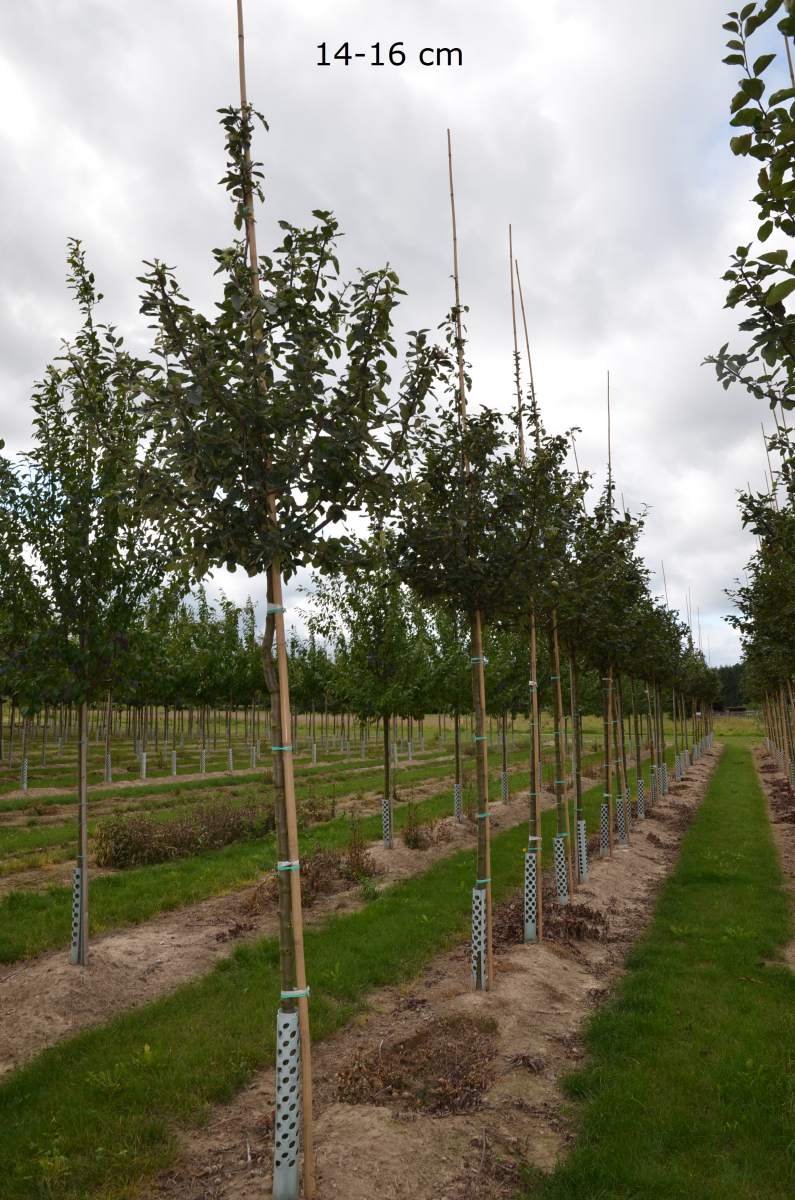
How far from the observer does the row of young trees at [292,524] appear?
4430mm

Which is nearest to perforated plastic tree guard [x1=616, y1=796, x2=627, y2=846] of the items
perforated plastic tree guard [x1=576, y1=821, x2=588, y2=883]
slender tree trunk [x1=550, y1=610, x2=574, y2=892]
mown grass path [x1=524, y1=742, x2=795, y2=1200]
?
perforated plastic tree guard [x1=576, y1=821, x2=588, y2=883]

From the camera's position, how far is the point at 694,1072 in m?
6.05

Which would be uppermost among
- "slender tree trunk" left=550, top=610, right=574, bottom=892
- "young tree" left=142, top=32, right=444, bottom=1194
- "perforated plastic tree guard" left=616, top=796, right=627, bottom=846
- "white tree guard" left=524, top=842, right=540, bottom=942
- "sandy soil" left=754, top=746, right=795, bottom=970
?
"young tree" left=142, top=32, right=444, bottom=1194

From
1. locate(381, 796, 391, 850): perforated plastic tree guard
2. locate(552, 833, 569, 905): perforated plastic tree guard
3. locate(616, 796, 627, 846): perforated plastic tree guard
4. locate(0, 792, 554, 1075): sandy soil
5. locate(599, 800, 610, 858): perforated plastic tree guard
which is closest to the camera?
locate(0, 792, 554, 1075): sandy soil

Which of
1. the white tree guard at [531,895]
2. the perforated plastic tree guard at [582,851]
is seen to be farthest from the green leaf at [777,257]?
the perforated plastic tree guard at [582,851]

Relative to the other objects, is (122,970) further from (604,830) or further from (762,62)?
(604,830)

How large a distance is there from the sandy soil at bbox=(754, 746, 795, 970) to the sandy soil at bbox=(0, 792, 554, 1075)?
21.7 ft

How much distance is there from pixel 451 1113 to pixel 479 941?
2333 mm

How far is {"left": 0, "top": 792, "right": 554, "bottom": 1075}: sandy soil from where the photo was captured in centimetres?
716

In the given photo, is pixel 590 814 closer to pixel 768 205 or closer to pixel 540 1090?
pixel 540 1090

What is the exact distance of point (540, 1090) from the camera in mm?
5859

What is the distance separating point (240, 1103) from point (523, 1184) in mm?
2203

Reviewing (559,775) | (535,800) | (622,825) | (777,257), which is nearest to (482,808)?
(535,800)

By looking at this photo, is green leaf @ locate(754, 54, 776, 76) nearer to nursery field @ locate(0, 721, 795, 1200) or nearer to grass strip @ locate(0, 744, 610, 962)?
nursery field @ locate(0, 721, 795, 1200)
